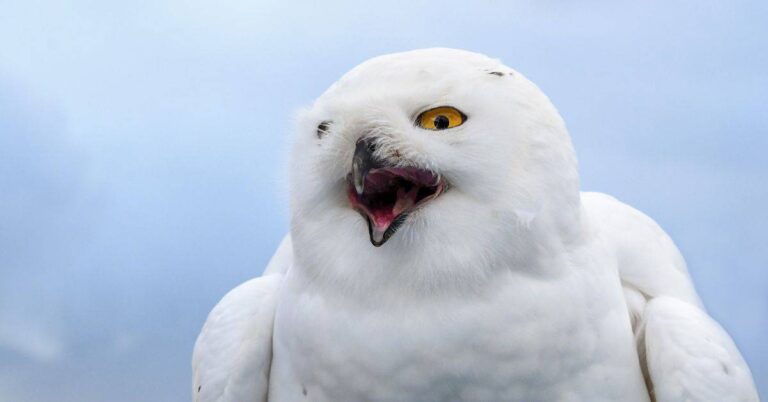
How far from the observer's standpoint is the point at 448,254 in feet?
9.14

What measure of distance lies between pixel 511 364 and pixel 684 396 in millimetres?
753

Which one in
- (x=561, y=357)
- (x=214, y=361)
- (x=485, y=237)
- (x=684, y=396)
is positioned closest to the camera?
(x=485, y=237)

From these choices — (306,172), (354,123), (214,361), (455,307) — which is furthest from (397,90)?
(214,361)

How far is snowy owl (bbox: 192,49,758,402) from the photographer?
2.79 meters

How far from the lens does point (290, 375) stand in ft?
10.8

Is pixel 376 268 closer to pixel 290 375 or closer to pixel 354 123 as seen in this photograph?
pixel 354 123

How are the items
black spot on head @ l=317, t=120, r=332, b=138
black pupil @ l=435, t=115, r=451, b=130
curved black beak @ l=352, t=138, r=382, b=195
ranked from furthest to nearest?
black spot on head @ l=317, t=120, r=332, b=138 → black pupil @ l=435, t=115, r=451, b=130 → curved black beak @ l=352, t=138, r=382, b=195

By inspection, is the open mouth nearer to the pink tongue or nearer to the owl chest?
the pink tongue

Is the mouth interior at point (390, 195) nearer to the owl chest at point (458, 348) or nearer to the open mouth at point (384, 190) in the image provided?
the open mouth at point (384, 190)

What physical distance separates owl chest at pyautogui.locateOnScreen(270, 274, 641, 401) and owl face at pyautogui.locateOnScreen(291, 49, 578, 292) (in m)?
0.20

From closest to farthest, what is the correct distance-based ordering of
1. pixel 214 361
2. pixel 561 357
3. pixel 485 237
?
pixel 485 237
pixel 561 357
pixel 214 361

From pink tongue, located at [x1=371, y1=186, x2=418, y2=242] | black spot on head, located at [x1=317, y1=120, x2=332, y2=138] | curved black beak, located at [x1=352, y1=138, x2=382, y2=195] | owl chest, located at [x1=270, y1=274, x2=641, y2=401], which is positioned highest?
black spot on head, located at [x1=317, y1=120, x2=332, y2=138]

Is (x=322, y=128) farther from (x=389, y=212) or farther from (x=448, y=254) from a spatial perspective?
(x=448, y=254)

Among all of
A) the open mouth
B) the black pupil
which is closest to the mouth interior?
the open mouth
